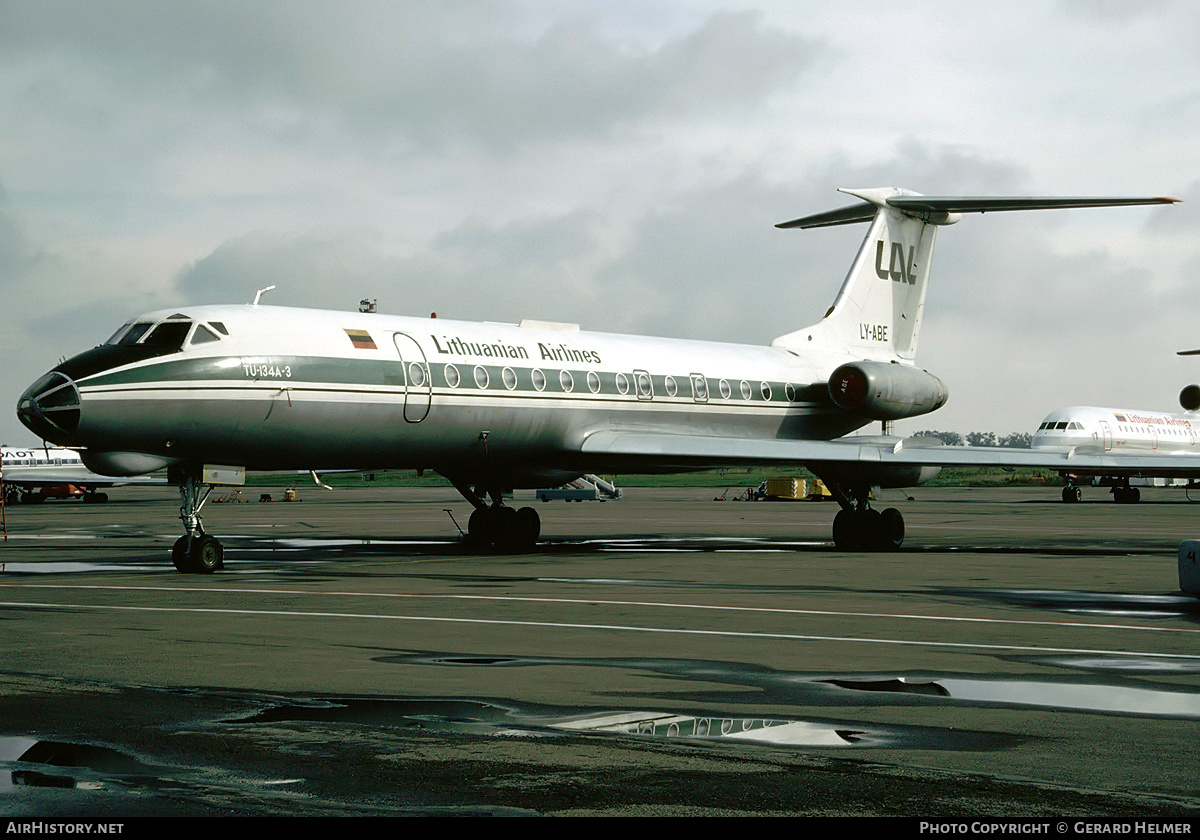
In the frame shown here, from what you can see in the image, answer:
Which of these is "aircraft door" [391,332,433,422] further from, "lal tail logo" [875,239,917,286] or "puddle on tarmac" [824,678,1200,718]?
"puddle on tarmac" [824,678,1200,718]

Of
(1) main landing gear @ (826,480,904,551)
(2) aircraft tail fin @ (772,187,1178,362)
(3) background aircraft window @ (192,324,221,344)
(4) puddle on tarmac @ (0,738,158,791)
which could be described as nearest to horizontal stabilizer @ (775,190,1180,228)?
(2) aircraft tail fin @ (772,187,1178,362)

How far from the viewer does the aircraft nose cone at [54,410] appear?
57.2 ft

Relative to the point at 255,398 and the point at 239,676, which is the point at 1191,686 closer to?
the point at 239,676

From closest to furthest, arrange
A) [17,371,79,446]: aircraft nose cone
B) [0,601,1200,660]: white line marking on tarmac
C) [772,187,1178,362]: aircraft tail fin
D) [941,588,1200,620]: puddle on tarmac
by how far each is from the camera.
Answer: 1. [0,601,1200,660]: white line marking on tarmac
2. [941,588,1200,620]: puddle on tarmac
3. [17,371,79,446]: aircraft nose cone
4. [772,187,1178,362]: aircraft tail fin

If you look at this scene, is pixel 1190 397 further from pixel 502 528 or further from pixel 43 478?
pixel 43 478

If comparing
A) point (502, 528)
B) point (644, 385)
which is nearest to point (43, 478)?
point (502, 528)

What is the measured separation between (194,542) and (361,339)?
4445 mm

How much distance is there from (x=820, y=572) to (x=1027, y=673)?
9448mm

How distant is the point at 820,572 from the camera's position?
18.4 meters

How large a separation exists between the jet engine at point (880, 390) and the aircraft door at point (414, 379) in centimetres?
1055

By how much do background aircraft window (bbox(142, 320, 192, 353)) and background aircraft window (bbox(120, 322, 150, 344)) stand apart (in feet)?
0.45

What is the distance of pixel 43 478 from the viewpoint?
50.3 m

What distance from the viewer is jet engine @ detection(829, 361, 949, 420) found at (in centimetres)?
2795

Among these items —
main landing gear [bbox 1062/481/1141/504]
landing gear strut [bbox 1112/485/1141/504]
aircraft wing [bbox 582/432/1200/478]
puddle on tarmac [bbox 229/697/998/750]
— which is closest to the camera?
puddle on tarmac [bbox 229/697/998/750]
